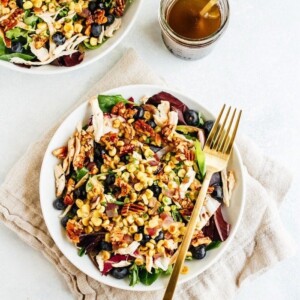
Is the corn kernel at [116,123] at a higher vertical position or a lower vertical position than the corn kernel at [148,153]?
higher

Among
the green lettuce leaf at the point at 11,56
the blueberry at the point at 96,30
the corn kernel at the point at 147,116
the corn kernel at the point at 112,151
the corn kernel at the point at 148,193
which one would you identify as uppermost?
the blueberry at the point at 96,30

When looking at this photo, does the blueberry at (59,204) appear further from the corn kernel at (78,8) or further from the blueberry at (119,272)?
the corn kernel at (78,8)

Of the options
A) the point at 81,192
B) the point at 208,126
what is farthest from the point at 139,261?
the point at 208,126

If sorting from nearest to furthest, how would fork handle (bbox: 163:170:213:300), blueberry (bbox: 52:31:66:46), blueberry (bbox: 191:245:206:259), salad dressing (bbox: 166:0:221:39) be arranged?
1. fork handle (bbox: 163:170:213:300)
2. blueberry (bbox: 191:245:206:259)
3. blueberry (bbox: 52:31:66:46)
4. salad dressing (bbox: 166:0:221:39)

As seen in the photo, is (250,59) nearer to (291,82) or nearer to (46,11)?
(291,82)

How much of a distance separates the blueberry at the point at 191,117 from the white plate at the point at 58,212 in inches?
1.2

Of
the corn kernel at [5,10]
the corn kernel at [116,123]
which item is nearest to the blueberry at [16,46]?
the corn kernel at [5,10]

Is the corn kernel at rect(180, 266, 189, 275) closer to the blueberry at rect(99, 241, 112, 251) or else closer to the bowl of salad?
the blueberry at rect(99, 241, 112, 251)

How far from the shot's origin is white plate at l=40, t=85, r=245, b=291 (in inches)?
75.0

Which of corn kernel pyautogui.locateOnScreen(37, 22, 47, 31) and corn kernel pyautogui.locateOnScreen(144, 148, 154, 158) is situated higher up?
corn kernel pyautogui.locateOnScreen(37, 22, 47, 31)

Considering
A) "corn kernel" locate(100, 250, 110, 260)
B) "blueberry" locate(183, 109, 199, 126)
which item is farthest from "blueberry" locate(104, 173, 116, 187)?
"blueberry" locate(183, 109, 199, 126)

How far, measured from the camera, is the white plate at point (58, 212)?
1905 millimetres

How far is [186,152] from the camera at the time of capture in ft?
6.28

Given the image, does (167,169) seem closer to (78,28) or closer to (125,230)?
(125,230)
